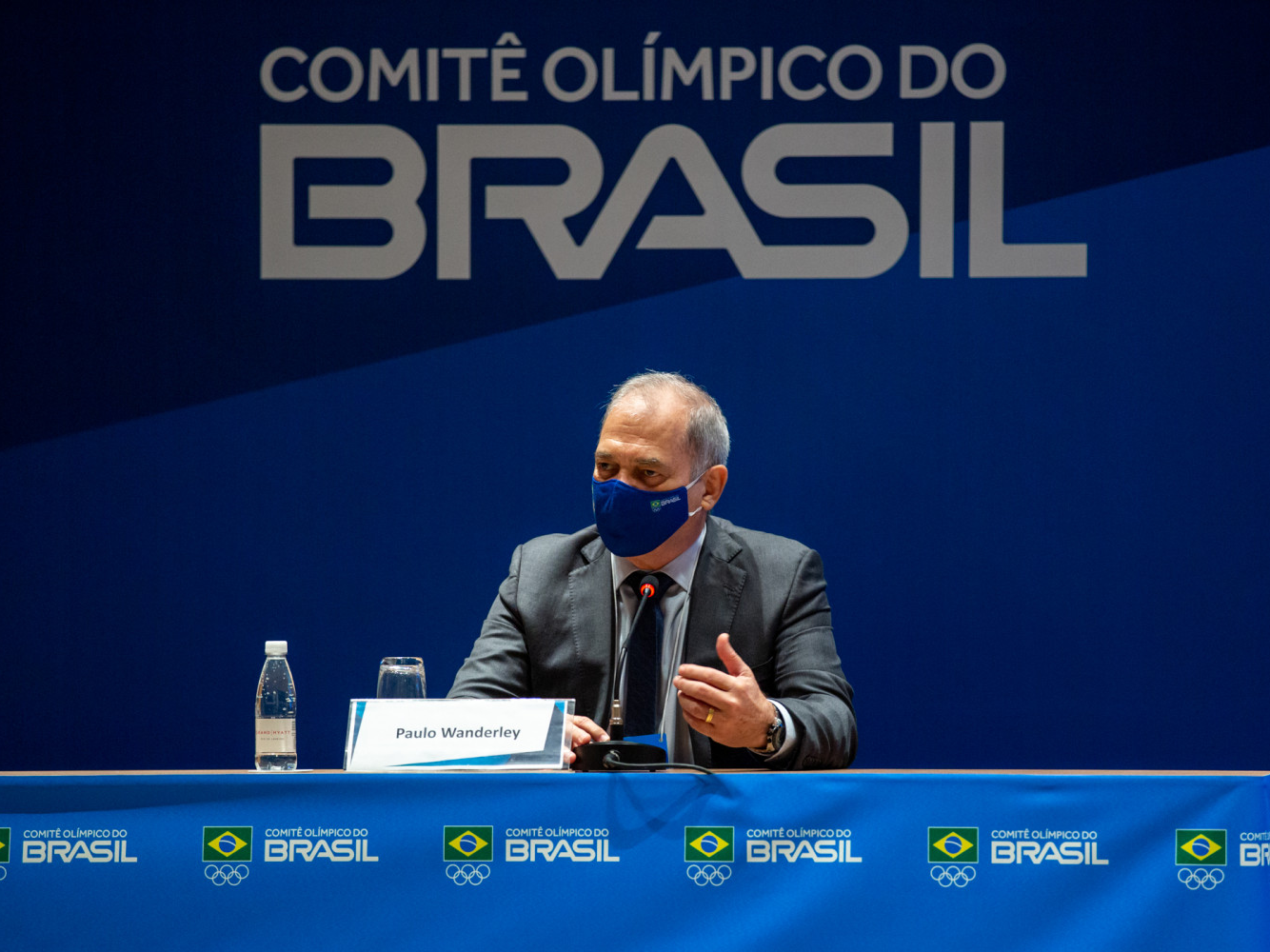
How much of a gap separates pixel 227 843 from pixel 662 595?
91 cm

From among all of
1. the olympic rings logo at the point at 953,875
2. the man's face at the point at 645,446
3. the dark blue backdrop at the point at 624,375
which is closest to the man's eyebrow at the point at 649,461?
the man's face at the point at 645,446

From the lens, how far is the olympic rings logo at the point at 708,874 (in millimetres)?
1531

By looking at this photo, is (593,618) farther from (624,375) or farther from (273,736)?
(624,375)

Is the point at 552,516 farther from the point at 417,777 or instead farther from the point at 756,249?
the point at 417,777

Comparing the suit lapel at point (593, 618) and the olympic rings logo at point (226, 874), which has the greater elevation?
the suit lapel at point (593, 618)

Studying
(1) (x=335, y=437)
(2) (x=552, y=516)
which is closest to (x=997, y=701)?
(2) (x=552, y=516)

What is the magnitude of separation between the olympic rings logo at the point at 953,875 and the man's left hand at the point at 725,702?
1.04 feet

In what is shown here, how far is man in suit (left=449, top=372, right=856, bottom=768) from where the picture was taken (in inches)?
82.5

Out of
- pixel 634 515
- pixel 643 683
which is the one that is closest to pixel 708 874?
pixel 643 683

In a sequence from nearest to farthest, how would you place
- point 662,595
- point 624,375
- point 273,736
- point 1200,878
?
point 1200,878, point 273,736, point 662,595, point 624,375

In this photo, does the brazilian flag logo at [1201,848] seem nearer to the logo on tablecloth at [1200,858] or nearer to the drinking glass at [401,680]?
the logo on tablecloth at [1200,858]

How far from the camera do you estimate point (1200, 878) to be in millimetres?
1502

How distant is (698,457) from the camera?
2199mm

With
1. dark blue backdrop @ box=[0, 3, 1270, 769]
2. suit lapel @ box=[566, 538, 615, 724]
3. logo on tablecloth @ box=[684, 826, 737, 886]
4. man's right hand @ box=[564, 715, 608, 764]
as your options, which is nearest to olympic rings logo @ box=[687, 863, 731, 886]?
logo on tablecloth @ box=[684, 826, 737, 886]
